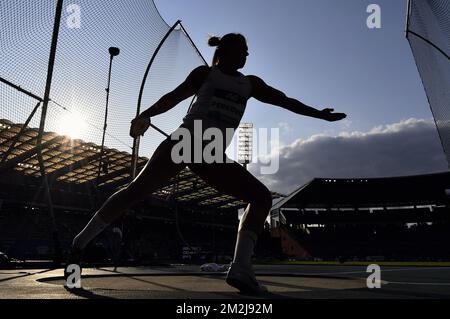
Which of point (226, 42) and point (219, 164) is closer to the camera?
Answer: point (219, 164)

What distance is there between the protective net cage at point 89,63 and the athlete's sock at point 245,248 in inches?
207

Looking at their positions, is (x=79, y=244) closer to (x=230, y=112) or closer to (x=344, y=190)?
(x=230, y=112)

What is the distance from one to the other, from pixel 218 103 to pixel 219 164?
417 millimetres

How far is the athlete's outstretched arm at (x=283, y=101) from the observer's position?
2.85 metres

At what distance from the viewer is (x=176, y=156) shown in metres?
2.48

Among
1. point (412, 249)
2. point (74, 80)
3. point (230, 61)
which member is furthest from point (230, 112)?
point (412, 249)

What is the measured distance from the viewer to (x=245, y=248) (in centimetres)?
267

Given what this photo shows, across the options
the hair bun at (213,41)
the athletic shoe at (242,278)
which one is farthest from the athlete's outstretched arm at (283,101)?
the athletic shoe at (242,278)

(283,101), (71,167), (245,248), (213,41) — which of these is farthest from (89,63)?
(71,167)

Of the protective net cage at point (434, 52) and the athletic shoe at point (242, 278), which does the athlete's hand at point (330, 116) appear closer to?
the athletic shoe at point (242, 278)

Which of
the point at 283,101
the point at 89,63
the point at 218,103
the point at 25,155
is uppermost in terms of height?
the point at 89,63

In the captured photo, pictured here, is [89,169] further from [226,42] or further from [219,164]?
[219,164]

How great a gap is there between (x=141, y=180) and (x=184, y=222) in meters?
38.0
